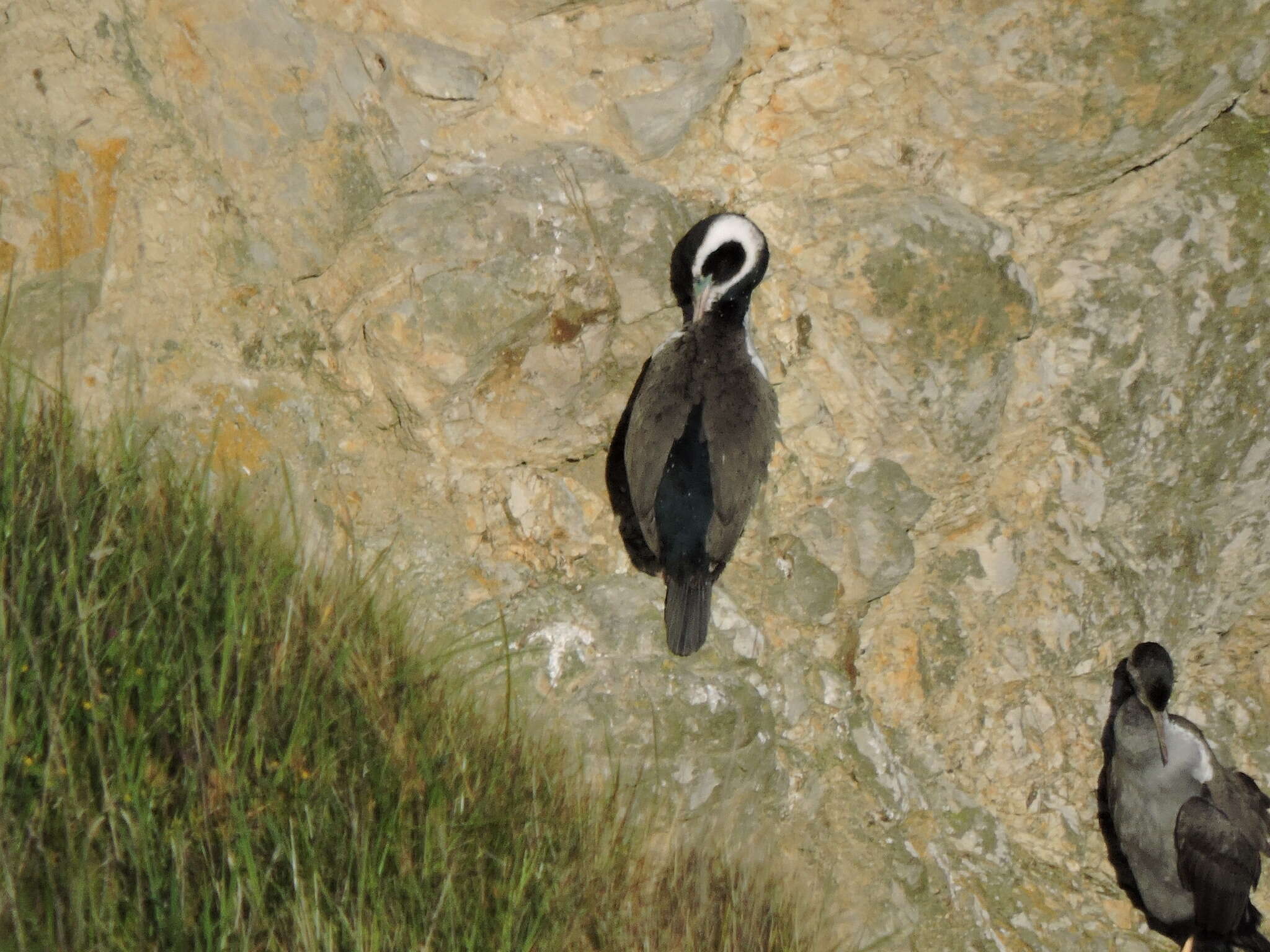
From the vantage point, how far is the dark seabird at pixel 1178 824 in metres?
4.52

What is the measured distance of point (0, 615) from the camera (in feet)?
7.47

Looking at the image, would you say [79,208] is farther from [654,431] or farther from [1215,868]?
[1215,868]

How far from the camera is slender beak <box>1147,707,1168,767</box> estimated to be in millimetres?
4578

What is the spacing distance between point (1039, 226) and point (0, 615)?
Answer: 12.7 ft

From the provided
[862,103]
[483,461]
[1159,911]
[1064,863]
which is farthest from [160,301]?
[1159,911]

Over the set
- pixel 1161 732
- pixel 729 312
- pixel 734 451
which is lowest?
pixel 1161 732

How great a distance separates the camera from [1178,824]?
4.60 m

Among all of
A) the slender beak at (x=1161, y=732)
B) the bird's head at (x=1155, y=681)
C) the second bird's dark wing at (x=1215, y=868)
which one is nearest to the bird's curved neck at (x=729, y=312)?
the bird's head at (x=1155, y=681)

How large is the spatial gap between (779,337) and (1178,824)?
8.24ft

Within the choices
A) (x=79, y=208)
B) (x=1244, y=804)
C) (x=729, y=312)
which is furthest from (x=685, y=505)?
(x=1244, y=804)

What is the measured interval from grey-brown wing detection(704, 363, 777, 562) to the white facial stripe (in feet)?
0.99

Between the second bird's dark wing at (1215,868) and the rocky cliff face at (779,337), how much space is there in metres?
0.36

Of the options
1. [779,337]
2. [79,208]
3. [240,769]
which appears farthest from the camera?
[779,337]

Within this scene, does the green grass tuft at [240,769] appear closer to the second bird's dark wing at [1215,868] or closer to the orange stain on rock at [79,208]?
the orange stain on rock at [79,208]
